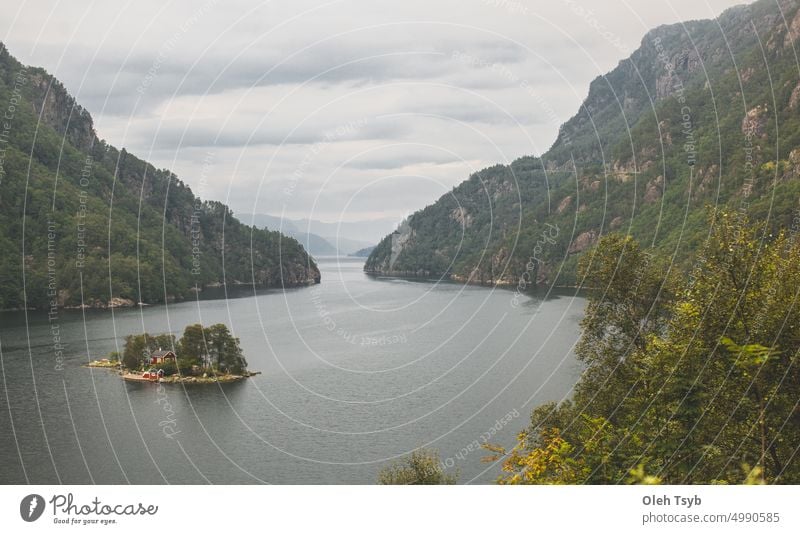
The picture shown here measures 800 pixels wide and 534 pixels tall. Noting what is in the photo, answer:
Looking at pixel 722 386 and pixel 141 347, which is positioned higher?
pixel 722 386

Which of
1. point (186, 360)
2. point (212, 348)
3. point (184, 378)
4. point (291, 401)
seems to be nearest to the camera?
point (291, 401)

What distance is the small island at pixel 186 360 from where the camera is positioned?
84000 mm

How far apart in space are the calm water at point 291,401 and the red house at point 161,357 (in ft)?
15.7

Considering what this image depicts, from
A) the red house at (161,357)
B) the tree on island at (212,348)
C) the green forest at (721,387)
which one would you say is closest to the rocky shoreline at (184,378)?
the tree on island at (212,348)

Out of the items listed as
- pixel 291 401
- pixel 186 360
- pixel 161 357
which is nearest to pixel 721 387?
pixel 291 401

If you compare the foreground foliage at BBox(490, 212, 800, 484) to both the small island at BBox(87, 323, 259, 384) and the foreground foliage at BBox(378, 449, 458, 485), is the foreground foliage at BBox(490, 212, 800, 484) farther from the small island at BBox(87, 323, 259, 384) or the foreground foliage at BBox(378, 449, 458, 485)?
the small island at BBox(87, 323, 259, 384)

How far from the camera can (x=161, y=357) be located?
8750cm

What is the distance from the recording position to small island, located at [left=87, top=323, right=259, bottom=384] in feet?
276

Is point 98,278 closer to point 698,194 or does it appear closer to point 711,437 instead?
point 698,194

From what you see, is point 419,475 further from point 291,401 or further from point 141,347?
Answer: point 141,347

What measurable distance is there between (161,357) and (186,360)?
314 cm

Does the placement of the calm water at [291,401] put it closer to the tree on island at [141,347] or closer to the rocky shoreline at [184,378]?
the rocky shoreline at [184,378]

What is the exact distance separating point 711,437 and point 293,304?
144 meters

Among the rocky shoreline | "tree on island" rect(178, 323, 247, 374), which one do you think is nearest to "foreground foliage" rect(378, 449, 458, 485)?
the rocky shoreline
